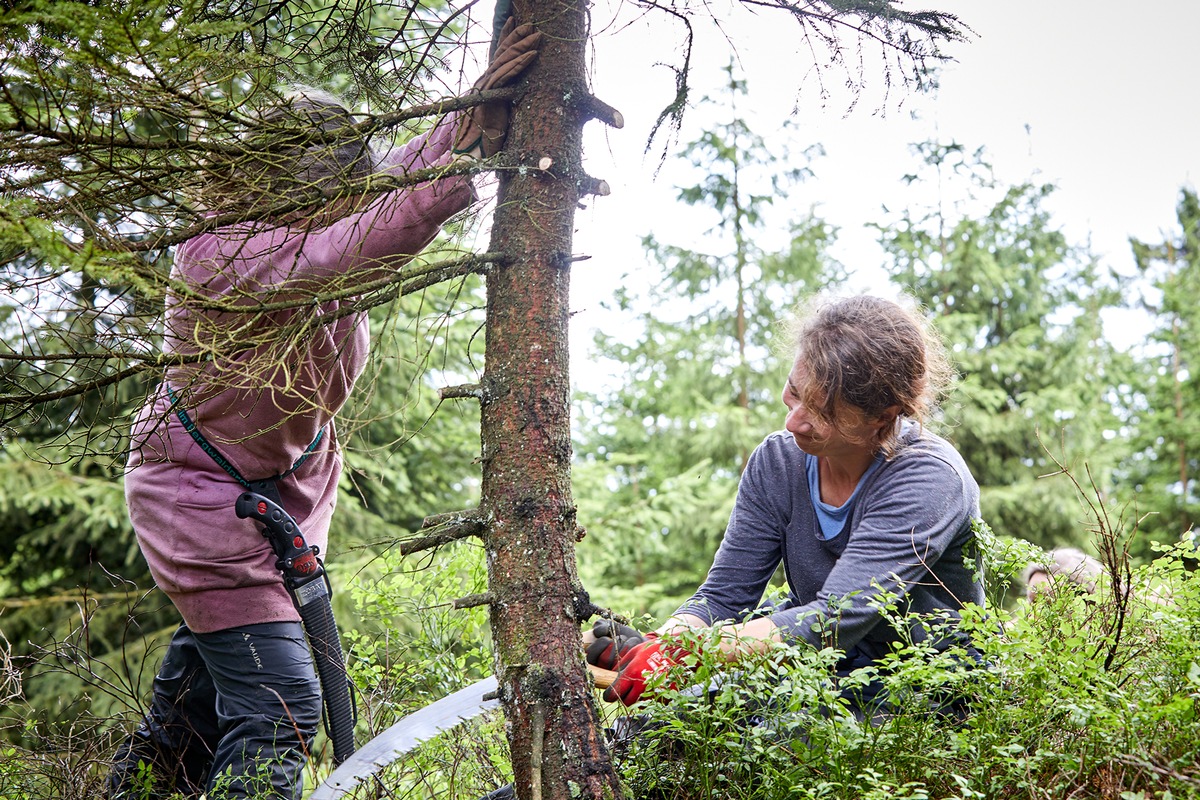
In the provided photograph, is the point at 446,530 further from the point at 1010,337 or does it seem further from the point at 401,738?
the point at 1010,337

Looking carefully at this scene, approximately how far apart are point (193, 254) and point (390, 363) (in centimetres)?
481

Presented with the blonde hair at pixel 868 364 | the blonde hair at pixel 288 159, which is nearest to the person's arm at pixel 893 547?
the blonde hair at pixel 868 364

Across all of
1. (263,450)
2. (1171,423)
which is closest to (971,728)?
(263,450)

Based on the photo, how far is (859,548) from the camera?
7.50 feet

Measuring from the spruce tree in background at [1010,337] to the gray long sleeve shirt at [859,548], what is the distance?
8274 millimetres

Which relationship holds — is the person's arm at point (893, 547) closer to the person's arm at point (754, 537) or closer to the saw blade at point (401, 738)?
the person's arm at point (754, 537)

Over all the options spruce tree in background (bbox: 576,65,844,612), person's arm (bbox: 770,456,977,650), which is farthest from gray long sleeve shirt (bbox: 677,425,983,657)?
spruce tree in background (bbox: 576,65,844,612)

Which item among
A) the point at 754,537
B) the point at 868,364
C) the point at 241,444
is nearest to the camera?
the point at 868,364

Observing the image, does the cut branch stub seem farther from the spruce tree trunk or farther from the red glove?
the red glove

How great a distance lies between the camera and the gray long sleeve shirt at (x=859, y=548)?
215 centimetres

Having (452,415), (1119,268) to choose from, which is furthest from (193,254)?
(1119,268)

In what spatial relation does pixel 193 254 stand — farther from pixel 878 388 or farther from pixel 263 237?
pixel 878 388

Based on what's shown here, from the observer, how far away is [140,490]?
8.27 feet

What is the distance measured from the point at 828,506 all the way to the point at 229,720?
5.86 feet
